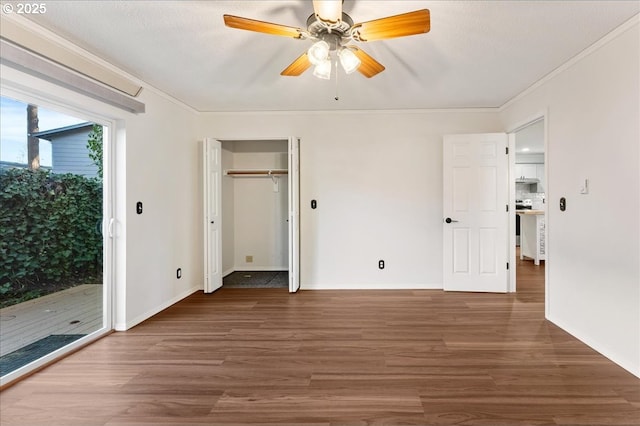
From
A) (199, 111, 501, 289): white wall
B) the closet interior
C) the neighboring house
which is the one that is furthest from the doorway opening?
the neighboring house

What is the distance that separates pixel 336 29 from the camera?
1926 mm

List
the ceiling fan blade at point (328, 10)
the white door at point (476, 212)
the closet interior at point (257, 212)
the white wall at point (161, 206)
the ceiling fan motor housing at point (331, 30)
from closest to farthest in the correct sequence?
the ceiling fan blade at point (328, 10)
the ceiling fan motor housing at point (331, 30)
the white wall at point (161, 206)
the white door at point (476, 212)
the closet interior at point (257, 212)

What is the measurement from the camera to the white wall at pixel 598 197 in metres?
2.18

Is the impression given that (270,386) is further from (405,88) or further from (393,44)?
(405,88)

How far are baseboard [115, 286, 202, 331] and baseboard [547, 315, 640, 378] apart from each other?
4034mm

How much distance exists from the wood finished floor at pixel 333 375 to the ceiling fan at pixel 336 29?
6.92 ft

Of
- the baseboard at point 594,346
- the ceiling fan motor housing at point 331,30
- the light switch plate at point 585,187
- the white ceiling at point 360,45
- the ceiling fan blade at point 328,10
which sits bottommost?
the baseboard at point 594,346

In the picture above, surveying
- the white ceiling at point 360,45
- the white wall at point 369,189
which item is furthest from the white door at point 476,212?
the white ceiling at point 360,45

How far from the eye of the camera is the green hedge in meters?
2.11

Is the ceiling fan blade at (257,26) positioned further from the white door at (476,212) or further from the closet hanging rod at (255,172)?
the closet hanging rod at (255,172)

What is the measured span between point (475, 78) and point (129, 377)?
391 centimetres

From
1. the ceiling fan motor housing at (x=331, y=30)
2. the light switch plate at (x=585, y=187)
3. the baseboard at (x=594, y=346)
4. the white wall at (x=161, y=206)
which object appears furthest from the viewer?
the white wall at (x=161, y=206)

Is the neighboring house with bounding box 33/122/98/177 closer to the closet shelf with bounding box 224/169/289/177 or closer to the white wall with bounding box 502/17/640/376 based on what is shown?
the closet shelf with bounding box 224/169/289/177

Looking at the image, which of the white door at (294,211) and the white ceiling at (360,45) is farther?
the white door at (294,211)
